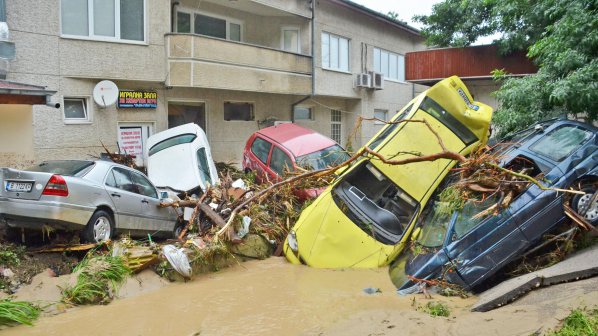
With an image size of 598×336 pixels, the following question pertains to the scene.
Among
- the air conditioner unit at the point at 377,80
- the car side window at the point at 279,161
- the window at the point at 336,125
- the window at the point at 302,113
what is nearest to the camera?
the car side window at the point at 279,161

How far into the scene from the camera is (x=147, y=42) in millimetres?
12906

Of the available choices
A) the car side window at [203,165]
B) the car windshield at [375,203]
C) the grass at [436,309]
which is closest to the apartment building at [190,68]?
the car side window at [203,165]

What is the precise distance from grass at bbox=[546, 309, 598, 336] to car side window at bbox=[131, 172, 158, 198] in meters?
6.95

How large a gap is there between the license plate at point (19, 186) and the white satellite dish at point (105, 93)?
5.33m

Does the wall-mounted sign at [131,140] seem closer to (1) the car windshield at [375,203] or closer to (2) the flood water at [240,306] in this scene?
(2) the flood water at [240,306]

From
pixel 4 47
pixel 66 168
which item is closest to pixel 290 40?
pixel 4 47

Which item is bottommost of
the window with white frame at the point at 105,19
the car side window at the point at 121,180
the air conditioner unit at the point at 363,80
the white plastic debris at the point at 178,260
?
the white plastic debris at the point at 178,260

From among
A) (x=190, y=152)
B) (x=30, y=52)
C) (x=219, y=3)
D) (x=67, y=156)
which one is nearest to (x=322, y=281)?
(x=190, y=152)

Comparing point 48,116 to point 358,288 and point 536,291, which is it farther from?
point 536,291

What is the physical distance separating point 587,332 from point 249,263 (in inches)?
214

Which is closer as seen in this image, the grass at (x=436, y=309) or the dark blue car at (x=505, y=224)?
the grass at (x=436, y=309)

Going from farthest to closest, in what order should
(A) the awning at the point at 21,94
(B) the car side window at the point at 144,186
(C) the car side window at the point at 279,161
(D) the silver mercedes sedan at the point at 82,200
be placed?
(C) the car side window at the point at 279,161 → (B) the car side window at the point at 144,186 → (A) the awning at the point at 21,94 → (D) the silver mercedes sedan at the point at 82,200

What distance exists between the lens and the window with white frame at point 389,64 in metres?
22.9

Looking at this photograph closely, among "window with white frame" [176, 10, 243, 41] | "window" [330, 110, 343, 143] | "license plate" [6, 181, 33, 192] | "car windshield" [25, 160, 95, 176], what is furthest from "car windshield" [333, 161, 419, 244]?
"window" [330, 110, 343, 143]
